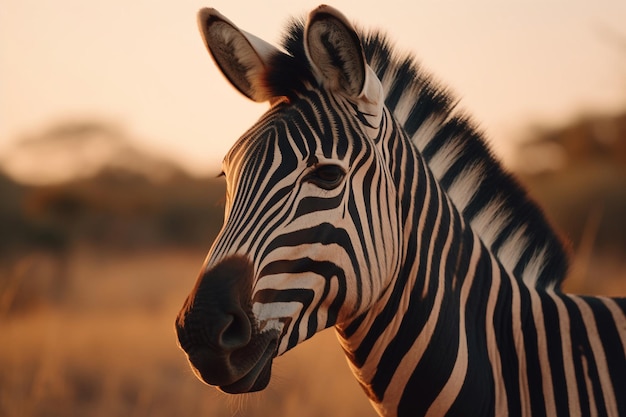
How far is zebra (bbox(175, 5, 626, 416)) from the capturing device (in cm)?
244

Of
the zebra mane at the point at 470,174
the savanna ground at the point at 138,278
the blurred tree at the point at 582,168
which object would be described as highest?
the zebra mane at the point at 470,174

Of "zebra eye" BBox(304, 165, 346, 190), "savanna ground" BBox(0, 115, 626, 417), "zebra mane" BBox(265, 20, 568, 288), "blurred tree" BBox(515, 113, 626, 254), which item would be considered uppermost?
"zebra mane" BBox(265, 20, 568, 288)

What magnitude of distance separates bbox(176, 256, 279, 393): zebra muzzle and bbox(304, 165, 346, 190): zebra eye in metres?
0.39

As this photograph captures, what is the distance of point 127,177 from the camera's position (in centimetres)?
3425

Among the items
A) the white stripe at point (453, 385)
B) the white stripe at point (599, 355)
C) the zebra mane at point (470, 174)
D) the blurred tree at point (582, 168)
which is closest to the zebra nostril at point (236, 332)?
the white stripe at point (453, 385)

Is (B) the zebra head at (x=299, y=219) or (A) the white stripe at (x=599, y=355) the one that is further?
(A) the white stripe at (x=599, y=355)

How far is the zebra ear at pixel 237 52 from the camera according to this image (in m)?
2.88

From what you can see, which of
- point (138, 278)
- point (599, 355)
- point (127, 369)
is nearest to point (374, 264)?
point (599, 355)

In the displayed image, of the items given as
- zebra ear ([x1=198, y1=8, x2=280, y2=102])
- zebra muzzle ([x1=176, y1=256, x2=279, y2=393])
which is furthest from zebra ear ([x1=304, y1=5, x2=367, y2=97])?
zebra muzzle ([x1=176, y1=256, x2=279, y2=393])

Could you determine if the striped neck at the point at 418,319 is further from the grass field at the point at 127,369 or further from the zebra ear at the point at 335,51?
the grass field at the point at 127,369

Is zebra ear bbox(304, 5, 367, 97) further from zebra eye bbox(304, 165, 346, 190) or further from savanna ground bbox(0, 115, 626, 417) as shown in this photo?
savanna ground bbox(0, 115, 626, 417)

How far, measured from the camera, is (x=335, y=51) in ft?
8.75

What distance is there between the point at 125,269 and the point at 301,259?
19.2 m

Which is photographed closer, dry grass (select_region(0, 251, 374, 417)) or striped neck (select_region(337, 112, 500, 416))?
striped neck (select_region(337, 112, 500, 416))
